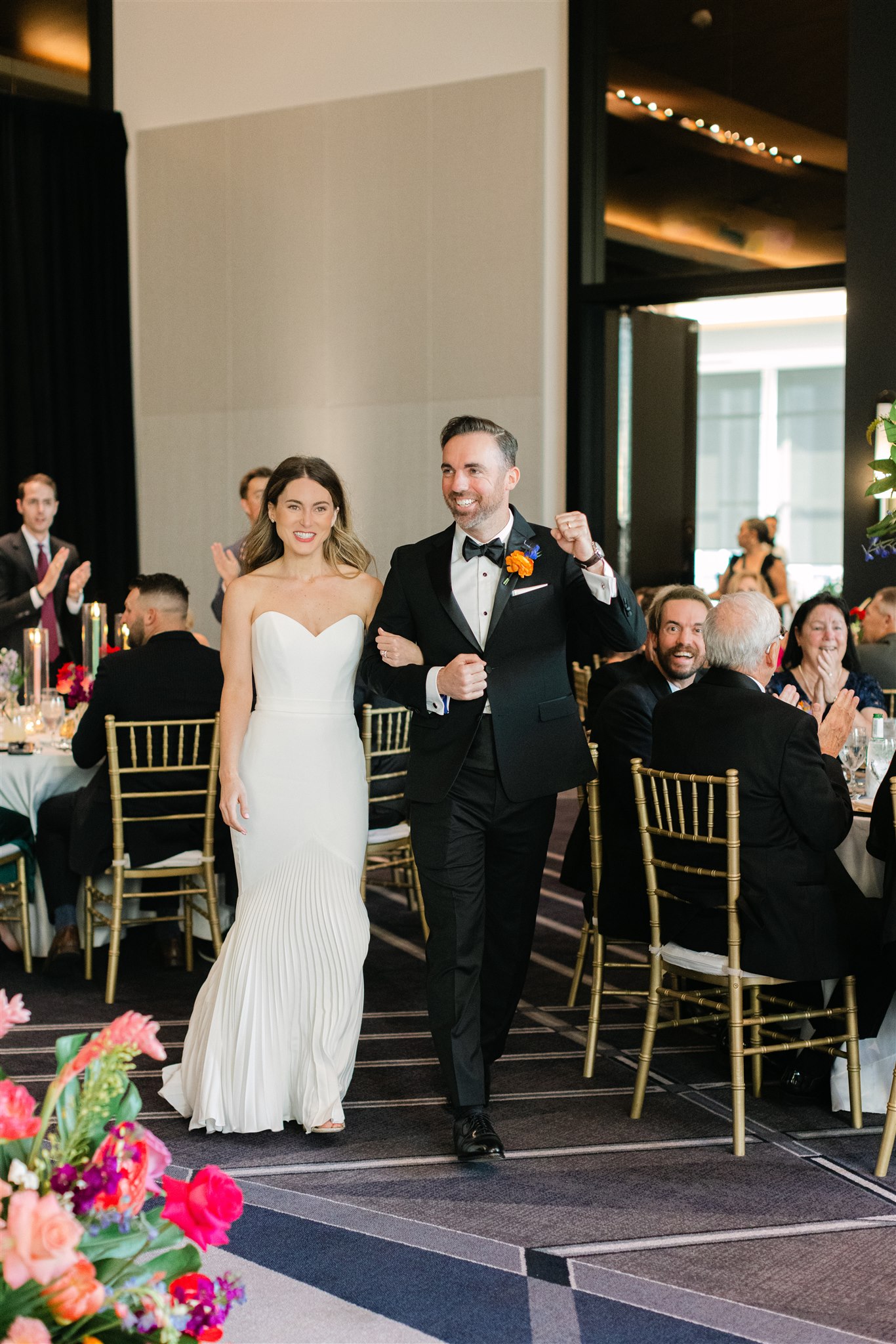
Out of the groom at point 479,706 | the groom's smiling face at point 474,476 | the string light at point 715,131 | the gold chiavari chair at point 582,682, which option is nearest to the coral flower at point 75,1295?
the groom at point 479,706

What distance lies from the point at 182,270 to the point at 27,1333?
10381 mm

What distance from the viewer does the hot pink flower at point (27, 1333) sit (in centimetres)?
120

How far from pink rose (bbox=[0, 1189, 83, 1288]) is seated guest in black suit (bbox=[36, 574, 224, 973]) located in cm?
377

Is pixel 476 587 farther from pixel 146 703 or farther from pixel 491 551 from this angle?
pixel 146 703

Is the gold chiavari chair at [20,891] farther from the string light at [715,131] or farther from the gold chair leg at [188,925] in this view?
the string light at [715,131]

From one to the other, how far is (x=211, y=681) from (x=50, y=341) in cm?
632

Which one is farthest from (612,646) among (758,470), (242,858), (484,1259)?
(758,470)

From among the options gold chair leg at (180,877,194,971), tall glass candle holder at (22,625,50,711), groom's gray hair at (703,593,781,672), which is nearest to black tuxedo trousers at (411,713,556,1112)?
groom's gray hair at (703,593,781,672)

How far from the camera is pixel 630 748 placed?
4.36 m

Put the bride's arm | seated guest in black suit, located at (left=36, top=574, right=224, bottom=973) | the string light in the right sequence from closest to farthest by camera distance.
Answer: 1. the bride's arm
2. seated guest in black suit, located at (left=36, top=574, right=224, bottom=973)
3. the string light

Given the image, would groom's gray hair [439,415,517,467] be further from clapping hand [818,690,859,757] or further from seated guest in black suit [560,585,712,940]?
clapping hand [818,690,859,757]

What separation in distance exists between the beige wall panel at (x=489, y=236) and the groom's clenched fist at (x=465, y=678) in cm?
655

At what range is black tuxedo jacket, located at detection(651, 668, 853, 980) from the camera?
3.62 metres

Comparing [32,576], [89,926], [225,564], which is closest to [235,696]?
[89,926]
